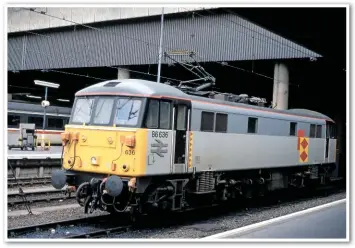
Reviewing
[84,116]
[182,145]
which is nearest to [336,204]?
[182,145]

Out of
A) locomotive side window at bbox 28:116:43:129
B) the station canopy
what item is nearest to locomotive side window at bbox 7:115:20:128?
locomotive side window at bbox 28:116:43:129

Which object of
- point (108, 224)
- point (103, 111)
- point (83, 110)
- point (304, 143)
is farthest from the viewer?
point (304, 143)

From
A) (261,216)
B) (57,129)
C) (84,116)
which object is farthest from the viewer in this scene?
(57,129)

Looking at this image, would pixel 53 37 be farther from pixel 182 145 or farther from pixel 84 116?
pixel 182 145

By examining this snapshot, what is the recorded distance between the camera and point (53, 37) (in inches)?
557

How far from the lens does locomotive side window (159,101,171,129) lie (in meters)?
10.1

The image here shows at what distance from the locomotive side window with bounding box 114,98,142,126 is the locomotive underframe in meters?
1.19

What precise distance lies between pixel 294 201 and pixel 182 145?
624cm

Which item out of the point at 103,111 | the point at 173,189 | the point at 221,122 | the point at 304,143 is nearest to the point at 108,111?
the point at 103,111

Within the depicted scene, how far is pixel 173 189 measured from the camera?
34.3 feet

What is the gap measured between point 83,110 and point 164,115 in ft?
6.13

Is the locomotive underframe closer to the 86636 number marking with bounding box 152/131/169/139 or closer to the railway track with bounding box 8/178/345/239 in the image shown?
the railway track with bounding box 8/178/345/239

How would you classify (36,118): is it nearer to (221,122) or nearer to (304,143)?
(304,143)

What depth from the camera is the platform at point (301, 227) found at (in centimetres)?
682
